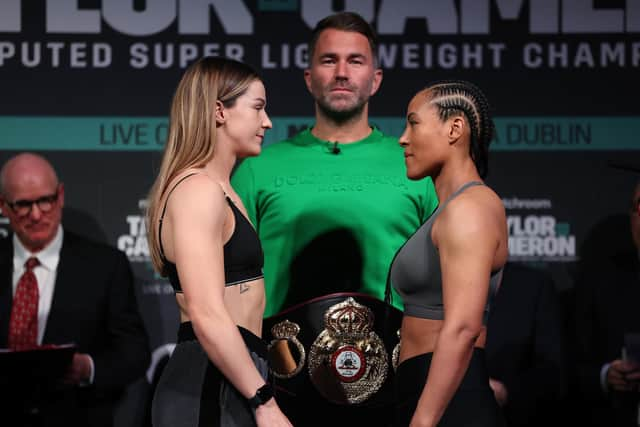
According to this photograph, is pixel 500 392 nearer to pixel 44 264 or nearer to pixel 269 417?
pixel 269 417

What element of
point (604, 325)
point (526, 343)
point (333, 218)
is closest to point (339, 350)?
point (333, 218)

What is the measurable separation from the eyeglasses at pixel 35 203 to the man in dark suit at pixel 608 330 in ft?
7.49

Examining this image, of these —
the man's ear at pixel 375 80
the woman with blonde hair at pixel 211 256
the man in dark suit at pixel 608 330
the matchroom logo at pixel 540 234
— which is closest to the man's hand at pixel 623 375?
the man in dark suit at pixel 608 330

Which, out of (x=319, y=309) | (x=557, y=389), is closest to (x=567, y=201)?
(x=557, y=389)

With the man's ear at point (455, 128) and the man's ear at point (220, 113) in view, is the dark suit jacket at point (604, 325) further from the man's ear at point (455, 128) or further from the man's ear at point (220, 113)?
the man's ear at point (220, 113)

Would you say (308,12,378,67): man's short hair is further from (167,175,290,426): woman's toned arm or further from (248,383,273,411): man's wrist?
(248,383,273,411): man's wrist

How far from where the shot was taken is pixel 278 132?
171 inches

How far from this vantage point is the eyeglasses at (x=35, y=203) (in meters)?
4.22

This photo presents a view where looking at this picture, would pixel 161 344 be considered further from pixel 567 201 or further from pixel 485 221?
pixel 485 221

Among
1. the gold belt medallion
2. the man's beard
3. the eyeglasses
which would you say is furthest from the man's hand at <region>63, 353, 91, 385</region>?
the man's beard

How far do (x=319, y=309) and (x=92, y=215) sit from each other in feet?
Result: 5.19

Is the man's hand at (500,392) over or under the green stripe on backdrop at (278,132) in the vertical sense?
under

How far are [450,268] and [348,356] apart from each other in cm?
92

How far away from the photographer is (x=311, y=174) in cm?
356
